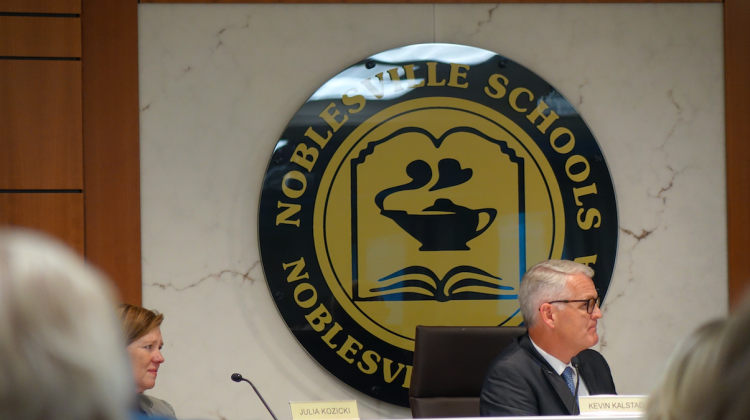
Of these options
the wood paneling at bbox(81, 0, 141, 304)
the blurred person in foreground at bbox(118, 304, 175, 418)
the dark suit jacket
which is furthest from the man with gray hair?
the wood paneling at bbox(81, 0, 141, 304)

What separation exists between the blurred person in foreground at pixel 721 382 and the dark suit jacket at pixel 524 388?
1.61 meters

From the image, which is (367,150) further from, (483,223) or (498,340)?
(498,340)

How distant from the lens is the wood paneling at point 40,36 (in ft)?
9.13

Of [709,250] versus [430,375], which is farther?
[709,250]

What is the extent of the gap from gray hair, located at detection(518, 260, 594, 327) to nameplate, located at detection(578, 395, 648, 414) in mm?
592

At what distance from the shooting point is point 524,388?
2.06 metres

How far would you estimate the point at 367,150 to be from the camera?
294cm

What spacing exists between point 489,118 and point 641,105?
2.21 feet

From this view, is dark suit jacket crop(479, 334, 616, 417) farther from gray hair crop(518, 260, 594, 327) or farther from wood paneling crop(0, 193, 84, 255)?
wood paneling crop(0, 193, 84, 255)

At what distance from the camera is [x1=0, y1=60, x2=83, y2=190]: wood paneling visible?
109 inches

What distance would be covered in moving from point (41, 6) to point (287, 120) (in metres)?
1.07

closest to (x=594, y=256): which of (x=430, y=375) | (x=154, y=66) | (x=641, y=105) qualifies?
(x=641, y=105)

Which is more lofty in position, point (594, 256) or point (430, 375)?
point (594, 256)

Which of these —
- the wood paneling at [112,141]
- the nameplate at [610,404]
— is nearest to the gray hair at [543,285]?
the nameplate at [610,404]
